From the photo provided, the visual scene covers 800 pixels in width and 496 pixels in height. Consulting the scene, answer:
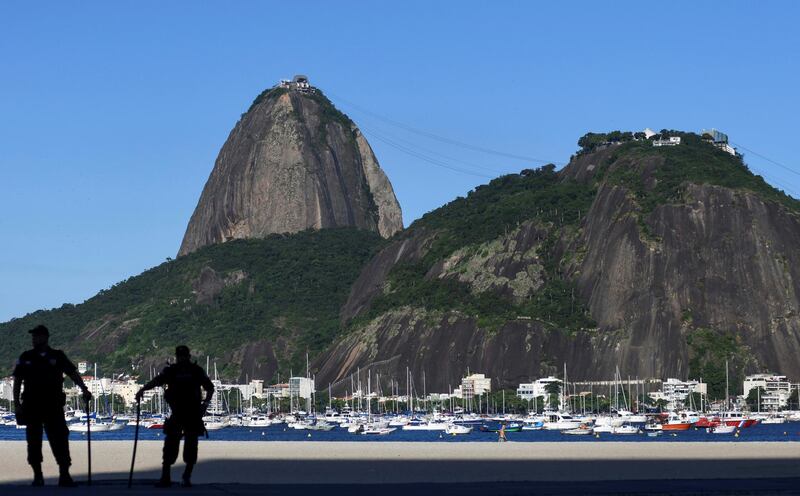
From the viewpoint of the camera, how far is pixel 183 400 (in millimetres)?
23766

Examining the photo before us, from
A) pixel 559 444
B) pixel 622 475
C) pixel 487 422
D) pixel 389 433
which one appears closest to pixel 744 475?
pixel 622 475

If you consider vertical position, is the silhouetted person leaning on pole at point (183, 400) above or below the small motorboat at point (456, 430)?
above

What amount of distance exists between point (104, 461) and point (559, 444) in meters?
13.9

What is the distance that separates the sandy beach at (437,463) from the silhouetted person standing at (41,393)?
4.18 m

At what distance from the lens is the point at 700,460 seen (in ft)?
114

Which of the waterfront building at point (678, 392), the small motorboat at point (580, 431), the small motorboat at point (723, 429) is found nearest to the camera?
the small motorboat at point (723, 429)

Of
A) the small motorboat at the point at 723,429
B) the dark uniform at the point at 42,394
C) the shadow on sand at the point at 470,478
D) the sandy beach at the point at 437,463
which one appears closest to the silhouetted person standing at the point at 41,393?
the dark uniform at the point at 42,394

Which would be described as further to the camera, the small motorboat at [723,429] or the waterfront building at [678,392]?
the waterfront building at [678,392]

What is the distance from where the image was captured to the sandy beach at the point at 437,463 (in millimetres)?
29625

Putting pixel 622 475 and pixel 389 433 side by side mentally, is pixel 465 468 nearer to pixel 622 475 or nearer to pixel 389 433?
pixel 622 475

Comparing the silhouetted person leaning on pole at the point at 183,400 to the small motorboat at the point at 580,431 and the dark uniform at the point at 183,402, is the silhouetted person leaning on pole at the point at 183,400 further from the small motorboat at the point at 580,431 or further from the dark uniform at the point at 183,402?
the small motorboat at the point at 580,431

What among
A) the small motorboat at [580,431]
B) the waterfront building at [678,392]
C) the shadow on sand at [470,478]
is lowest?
the small motorboat at [580,431]

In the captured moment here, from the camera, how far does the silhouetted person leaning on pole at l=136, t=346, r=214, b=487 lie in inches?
931

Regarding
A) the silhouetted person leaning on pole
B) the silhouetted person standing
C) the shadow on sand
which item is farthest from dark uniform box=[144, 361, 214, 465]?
the silhouetted person standing
